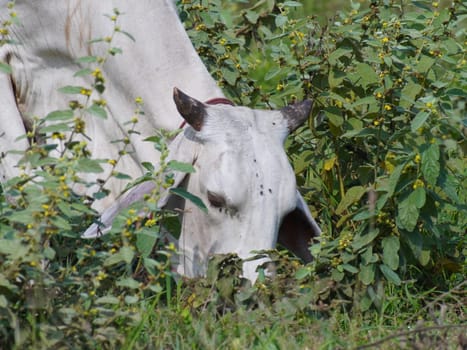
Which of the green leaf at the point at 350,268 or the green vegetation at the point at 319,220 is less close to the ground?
the green vegetation at the point at 319,220

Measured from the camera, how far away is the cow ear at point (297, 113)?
4.37 m

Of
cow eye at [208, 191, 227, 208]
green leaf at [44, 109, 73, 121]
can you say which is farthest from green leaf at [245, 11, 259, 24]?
green leaf at [44, 109, 73, 121]

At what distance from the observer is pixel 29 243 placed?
328 cm

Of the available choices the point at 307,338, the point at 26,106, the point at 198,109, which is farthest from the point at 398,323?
the point at 26,106

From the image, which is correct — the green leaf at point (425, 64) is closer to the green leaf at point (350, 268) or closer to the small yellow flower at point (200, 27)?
the green leaf at point (350, 268)

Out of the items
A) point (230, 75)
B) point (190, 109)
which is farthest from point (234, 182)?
point (230, 75)

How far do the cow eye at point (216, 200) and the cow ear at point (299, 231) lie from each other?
0.28 meters

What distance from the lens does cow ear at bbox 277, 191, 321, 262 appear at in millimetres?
4344

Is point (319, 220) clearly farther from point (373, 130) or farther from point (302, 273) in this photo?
point (302, 273)

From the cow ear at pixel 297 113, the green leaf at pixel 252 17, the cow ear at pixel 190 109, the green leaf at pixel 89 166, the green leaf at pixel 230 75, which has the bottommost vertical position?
the green leaf at pixel 230 75

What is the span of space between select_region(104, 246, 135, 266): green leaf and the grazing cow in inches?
18.5

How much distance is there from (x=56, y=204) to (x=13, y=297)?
290 mm

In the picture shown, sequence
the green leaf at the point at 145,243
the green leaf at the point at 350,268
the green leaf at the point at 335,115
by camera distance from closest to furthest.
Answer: the green leaf at the point at 145,243 < the green leaf at the point at 350,268 < the green leaf at the point at 335,115

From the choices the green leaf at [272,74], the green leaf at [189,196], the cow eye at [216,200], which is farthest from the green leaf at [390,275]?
the green leaf at [272,74]
